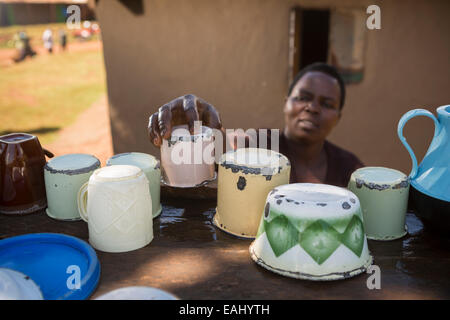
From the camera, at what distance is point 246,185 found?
1258 millimetres

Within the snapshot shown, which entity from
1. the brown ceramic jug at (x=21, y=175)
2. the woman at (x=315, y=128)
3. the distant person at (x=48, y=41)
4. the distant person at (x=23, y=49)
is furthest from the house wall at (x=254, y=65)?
the distant person at (x=48, y=41)

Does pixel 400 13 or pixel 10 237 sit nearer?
pixel 10 237

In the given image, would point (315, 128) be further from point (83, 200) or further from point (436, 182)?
point (83, 200)

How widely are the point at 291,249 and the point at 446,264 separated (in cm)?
48

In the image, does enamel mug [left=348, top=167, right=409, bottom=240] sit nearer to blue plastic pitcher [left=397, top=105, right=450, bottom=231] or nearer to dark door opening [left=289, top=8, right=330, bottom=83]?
blue plastic pitcher [left=397, top=105, right=450, bottom=231]

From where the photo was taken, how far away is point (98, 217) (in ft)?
4.00

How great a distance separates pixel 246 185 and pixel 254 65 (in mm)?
2849

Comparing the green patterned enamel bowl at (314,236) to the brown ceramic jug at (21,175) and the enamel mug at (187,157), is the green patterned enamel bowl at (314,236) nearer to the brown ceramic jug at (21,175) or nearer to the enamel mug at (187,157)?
the enamel mug at (187,157)

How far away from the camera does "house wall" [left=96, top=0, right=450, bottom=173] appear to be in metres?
3.74

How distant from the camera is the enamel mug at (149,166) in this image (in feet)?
4.60

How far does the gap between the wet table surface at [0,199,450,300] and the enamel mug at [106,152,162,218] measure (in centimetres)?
8

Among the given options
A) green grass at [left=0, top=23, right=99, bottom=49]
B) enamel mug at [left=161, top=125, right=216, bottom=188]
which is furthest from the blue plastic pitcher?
green grass at [left=0, top=23, right=99, bottom=49]
